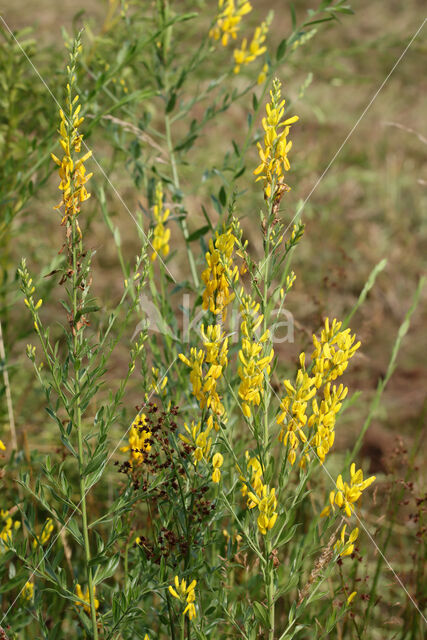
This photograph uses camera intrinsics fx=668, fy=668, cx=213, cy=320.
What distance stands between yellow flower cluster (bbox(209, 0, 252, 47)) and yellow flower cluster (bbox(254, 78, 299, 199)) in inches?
28.3

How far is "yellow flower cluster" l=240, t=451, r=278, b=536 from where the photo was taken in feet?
3.58

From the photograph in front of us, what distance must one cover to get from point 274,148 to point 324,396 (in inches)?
17.0

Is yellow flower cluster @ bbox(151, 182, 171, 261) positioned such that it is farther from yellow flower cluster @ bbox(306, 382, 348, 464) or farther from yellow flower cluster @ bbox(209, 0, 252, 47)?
yellow flower cluster @ bbox(306, 382, 348, 464)

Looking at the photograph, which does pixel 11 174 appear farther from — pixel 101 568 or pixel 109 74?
pixel 101 568

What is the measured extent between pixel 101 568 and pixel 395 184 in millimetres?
4450

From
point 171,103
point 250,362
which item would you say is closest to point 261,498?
point 250,362

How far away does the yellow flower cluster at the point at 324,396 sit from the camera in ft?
3.61

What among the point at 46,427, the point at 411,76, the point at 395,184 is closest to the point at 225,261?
the point at 46,427

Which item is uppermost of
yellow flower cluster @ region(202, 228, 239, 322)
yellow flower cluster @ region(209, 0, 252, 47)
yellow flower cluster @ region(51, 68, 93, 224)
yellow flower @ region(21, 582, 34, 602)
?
yellow flower cluster @ region(209, 0, 252, 47)

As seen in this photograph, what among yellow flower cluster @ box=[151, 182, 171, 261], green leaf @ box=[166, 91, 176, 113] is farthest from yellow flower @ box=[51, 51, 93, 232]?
green leaf @ box=[166, 91, 176, 113]

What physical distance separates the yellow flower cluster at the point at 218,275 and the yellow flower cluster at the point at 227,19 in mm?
827

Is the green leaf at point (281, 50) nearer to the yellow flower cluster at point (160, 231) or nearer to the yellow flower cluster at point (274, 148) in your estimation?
the yellow flower cluster at point (160, 231)

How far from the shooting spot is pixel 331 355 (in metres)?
1.14

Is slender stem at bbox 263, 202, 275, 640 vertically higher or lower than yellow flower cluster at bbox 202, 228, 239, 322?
lower
